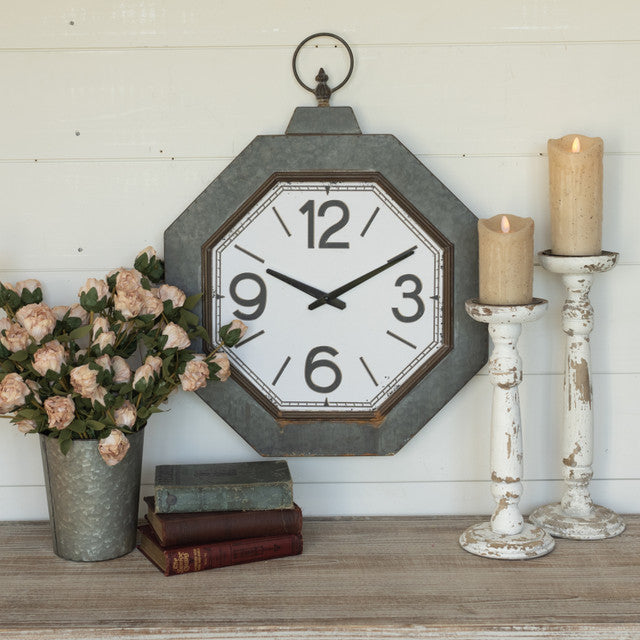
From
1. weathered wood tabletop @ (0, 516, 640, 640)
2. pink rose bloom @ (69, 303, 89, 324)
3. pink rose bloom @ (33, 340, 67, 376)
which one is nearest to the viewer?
weathered wood tabletop @ (0, 516, 640, 640)

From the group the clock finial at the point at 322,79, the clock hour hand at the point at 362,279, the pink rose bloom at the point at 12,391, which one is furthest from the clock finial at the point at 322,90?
the pink rose bloom at the point at 12,391

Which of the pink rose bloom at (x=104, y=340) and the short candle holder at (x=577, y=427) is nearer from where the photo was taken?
the pink rose bloom at (x=104, y=340)

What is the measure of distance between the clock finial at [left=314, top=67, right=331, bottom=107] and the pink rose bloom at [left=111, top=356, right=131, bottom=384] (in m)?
0.46

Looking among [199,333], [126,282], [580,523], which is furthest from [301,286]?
[580,523]

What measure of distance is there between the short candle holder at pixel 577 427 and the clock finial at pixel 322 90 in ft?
1.24

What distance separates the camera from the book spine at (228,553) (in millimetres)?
1167

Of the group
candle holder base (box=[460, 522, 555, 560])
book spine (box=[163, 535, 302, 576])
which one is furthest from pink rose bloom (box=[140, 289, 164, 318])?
candle holder base (box=[460, 522, 555, 560])

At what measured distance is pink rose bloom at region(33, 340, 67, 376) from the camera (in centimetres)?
113

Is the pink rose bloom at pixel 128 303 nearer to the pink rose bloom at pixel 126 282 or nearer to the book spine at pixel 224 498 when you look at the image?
the pink rose bloom at pixel 126 282

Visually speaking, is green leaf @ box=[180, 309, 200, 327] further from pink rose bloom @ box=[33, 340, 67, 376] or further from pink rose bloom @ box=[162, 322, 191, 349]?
pink rose bloom @ box=[33, 340, 67, 376]

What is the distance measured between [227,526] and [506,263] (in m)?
0.50

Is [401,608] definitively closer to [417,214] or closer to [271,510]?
[271,510]

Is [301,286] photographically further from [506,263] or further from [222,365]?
[506,263]

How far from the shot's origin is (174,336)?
1207 millimetres
